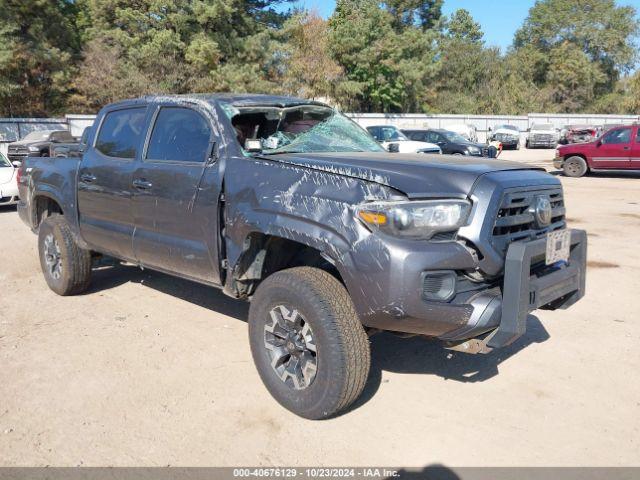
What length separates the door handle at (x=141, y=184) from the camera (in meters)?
4.49

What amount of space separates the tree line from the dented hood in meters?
30.6

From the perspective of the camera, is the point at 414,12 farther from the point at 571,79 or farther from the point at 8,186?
the point at 8,186

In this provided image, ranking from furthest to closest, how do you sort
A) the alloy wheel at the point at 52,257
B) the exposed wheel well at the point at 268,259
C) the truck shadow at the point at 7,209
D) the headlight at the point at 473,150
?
the headlight at the point at 473,150, the truck shadow at the point at 7,209, the alloy wheel at the point at 52,257, the exposed wheel well at the point at 268,259

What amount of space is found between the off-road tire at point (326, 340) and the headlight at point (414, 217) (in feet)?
1.61

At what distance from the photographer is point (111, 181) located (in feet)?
16.1

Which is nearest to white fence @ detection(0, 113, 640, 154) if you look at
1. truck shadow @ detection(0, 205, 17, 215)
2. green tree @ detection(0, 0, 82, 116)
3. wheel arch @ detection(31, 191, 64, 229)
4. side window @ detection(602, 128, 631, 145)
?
green tree @ detection(0, 0, 82, 116)

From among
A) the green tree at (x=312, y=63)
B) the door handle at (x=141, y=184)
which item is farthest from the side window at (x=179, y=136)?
the green tree at (x=312, y=63)

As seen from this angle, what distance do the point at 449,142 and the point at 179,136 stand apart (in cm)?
1941

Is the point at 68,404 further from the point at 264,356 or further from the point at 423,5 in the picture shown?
the point at 423,5

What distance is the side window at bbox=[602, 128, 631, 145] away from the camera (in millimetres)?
18375

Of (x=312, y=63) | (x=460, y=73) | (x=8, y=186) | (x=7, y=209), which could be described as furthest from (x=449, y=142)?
(x=460, y=73)

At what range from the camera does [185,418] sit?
3.52m

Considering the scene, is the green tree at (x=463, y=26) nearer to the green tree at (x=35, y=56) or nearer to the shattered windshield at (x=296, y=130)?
the green tree at (x=35, y=56)

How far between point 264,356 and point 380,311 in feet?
3.12
